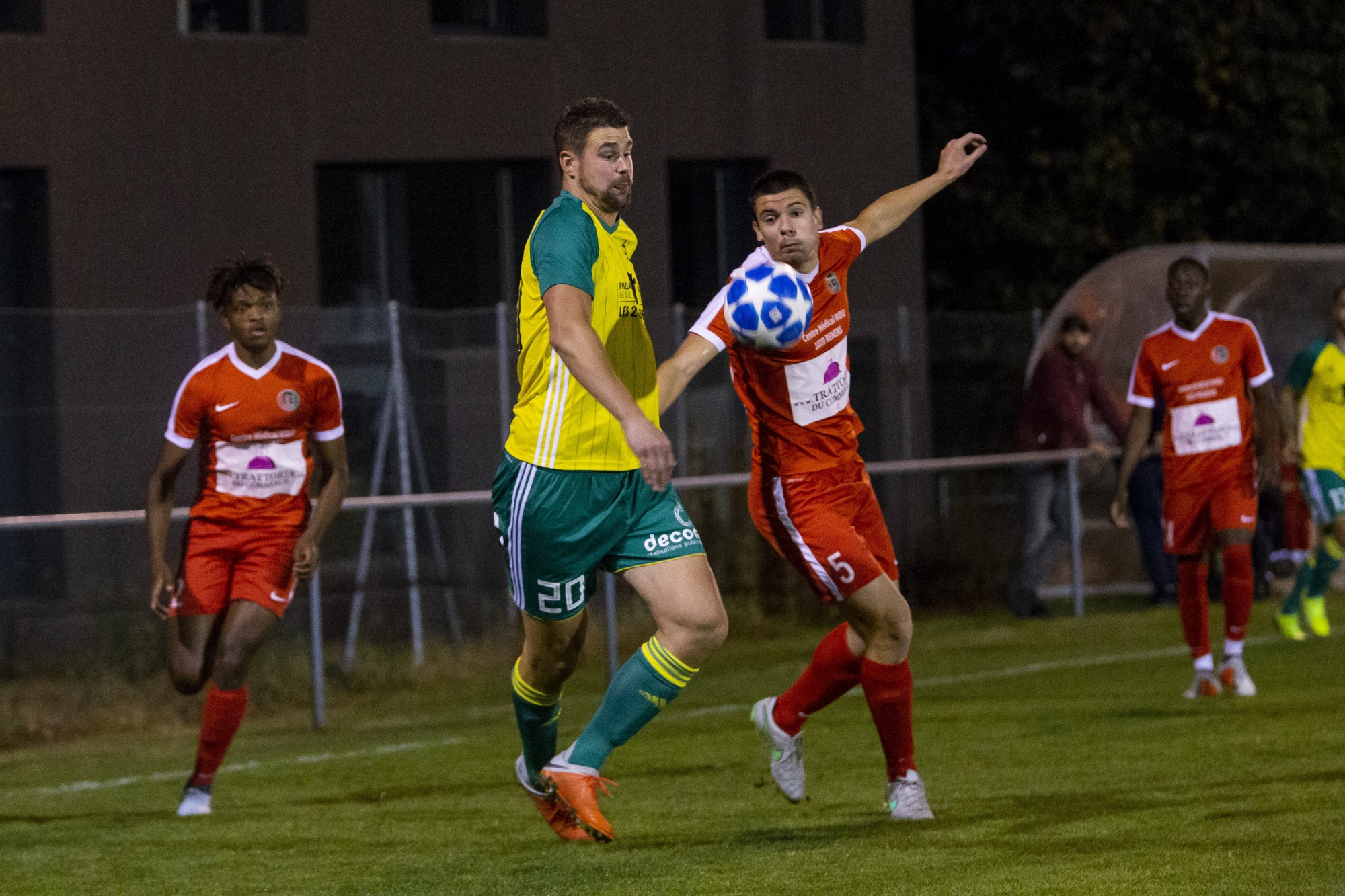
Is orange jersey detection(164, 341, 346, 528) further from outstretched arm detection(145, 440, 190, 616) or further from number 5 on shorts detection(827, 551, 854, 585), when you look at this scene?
number 5 on shorts detection(827, 551, 854, 585)

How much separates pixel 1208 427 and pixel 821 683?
3783 millimetres

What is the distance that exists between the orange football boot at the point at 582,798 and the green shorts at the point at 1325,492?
23.7 ft

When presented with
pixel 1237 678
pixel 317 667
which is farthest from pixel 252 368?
pixel 1237 678

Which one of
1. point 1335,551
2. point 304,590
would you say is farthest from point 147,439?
point 1335,551

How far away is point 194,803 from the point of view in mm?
8172

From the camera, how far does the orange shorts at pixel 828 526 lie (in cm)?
688

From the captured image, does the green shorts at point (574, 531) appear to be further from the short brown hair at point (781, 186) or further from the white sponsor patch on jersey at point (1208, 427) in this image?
the white sponsor patch on jersey at point (1208, 427)

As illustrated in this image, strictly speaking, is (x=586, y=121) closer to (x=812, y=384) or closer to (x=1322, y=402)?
(x=812, y=384)

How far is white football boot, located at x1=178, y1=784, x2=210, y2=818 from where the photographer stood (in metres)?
8.15

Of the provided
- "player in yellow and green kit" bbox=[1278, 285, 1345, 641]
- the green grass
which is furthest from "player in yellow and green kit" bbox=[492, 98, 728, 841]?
"player in yellow and green kit" bbox=[1278, 285, 1345, 641]

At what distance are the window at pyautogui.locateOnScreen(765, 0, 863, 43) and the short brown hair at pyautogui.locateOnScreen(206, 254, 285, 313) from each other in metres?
12.3

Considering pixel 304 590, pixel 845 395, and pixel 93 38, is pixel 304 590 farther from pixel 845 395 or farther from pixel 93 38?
pixel 845 395

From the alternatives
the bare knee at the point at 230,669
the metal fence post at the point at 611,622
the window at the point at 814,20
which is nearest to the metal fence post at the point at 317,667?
the metal fence post at the point at 611,622

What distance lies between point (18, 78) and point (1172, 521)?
9.06 meters
